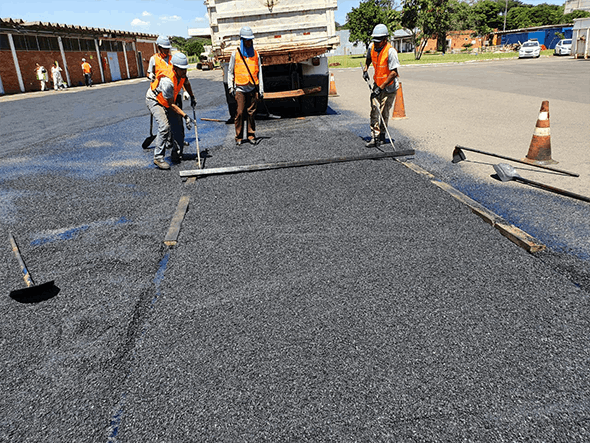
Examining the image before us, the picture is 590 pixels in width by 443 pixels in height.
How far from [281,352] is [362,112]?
10107 mm

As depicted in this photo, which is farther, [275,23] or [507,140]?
[275,23]

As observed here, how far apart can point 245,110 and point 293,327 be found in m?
6.36

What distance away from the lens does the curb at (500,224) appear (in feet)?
11.7

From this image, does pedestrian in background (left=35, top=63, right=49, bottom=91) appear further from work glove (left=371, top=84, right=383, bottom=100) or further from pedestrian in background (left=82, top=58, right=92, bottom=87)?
work glove (left=371, top=84, right=383, bottom=100)

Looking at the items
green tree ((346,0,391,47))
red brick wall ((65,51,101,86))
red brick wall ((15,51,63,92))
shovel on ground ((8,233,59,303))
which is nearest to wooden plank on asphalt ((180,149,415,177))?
shovel on ground ((8,233,59,303))

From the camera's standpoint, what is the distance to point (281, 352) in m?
2.50

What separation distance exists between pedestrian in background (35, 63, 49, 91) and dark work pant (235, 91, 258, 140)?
23396 millimetres

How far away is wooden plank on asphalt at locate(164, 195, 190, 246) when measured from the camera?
3995 millimetres

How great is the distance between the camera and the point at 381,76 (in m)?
7.32

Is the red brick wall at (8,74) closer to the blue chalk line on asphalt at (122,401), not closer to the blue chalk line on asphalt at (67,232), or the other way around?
the blue chalk line on asphalt at (67,232)

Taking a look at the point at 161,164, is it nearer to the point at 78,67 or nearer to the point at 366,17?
the point at 78,67

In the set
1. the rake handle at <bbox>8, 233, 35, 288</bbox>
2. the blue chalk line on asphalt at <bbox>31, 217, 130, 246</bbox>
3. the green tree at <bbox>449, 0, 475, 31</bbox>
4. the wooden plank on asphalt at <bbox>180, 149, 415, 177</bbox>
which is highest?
the green tree at <bbox>449, 0, 475, 31</bbox>

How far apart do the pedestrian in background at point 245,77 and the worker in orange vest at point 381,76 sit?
1.94 meters

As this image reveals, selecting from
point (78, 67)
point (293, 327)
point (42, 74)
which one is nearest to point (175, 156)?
point (293, 327)
